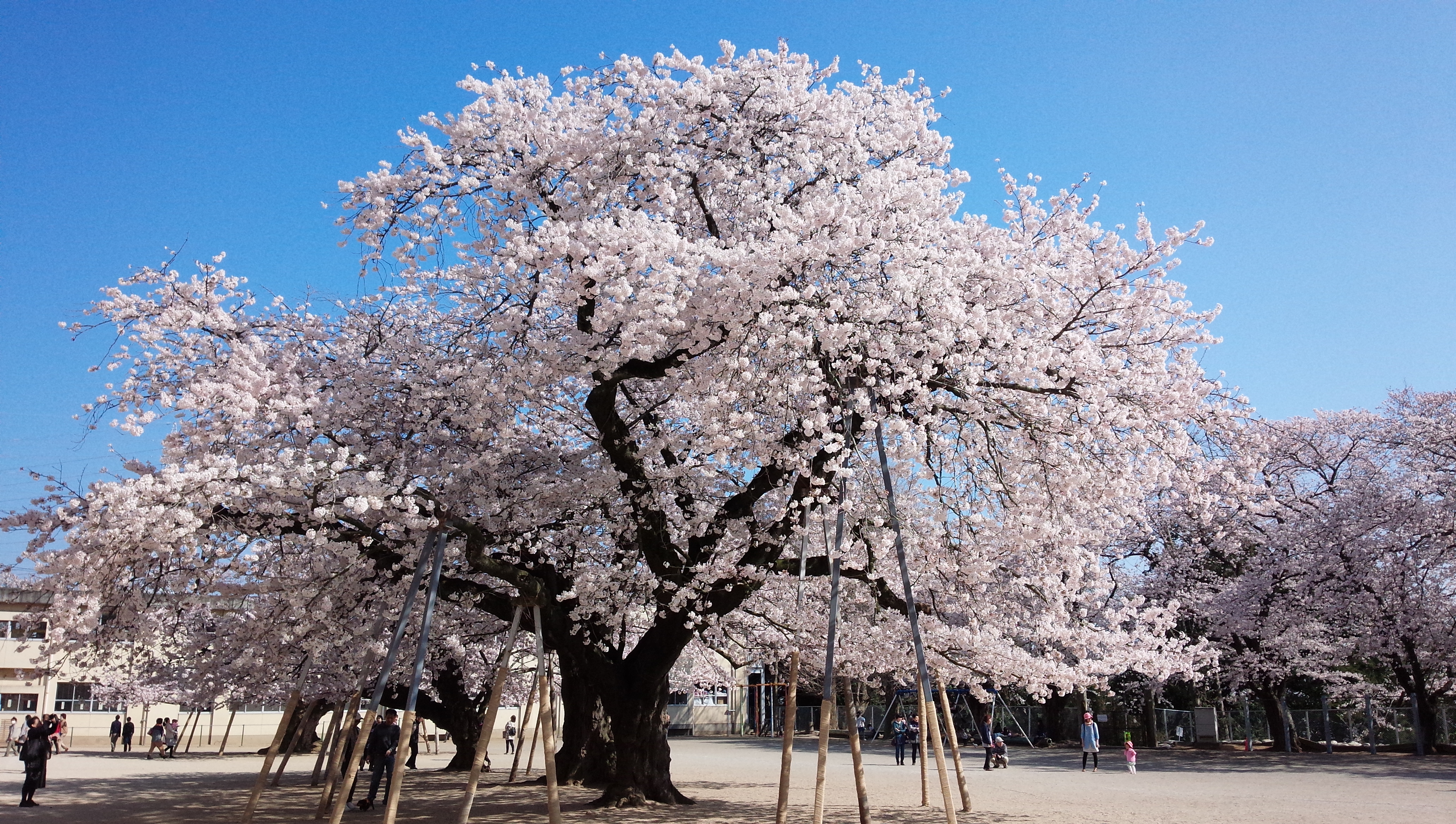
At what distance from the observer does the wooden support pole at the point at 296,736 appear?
16.6 metres

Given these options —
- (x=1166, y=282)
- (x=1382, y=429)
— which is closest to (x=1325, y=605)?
(x=1382, y=429)

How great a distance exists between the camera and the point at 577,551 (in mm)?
12477

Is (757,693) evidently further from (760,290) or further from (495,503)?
(760,290)

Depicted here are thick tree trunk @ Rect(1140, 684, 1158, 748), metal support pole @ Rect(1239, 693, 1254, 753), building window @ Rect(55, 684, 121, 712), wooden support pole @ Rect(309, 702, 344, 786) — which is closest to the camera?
wooden support pole @ Rect(309, 702, 344, 786)

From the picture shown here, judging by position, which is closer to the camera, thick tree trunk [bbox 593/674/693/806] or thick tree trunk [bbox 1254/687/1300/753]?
thick tree trunk [bbox 593/674/693/806]

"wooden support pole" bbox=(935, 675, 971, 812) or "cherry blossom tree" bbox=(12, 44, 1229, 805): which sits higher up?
"cherry blossom tree" bbox=(12, 44, 1229, 805)

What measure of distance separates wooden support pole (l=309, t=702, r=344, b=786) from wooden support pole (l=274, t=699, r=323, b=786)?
20.8 inches

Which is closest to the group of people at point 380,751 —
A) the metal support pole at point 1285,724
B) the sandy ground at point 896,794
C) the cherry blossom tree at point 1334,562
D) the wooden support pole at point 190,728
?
the sandy ground at point 896,794

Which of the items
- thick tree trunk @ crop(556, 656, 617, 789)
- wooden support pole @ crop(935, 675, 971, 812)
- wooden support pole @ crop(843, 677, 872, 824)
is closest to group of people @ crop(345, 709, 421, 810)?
thick tree trunk @ crop(556, 656, 617, 789)

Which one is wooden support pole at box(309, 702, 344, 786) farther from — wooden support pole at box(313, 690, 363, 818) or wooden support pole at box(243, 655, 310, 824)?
wooden support pole at box(243, 655, 310, 824)

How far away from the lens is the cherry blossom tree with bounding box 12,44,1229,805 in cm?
918

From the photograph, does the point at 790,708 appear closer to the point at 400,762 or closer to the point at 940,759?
the point at 940,759

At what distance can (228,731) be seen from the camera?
28.6 metres

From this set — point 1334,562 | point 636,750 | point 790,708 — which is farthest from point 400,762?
point 1334,562
